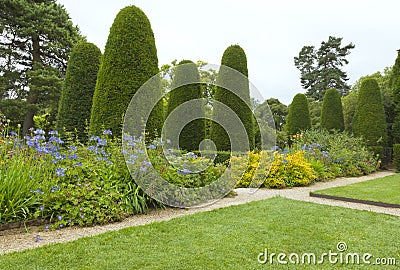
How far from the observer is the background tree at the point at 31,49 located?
1436 cm

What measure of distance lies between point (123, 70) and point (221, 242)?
4.70 m

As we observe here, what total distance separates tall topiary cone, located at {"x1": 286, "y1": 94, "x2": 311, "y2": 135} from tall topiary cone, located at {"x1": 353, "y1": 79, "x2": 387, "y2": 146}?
86.3 inches

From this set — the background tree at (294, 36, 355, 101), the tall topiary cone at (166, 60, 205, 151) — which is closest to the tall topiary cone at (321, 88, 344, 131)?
the tall topiary cone at (166, 60, 205, 151)

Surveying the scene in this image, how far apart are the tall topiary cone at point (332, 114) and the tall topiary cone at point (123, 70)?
29.8ft

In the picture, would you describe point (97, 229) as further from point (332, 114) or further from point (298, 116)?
point (332, 114)

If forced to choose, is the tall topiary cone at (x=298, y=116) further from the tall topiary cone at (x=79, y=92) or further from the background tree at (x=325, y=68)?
the background tree at (x=325, y=68)

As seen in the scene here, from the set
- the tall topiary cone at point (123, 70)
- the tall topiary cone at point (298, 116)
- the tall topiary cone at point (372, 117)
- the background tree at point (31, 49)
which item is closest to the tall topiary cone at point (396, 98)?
the tall topiary cone at point (372, 117)

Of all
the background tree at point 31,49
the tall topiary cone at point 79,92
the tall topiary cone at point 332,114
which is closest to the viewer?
the tall topiary cone at point 79,92

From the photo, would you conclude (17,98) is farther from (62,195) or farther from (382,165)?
(382,165)

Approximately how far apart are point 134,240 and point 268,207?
222 centimetres

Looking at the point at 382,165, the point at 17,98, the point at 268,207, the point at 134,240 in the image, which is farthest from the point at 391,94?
the point at 17,98

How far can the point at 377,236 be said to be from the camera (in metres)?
3.05

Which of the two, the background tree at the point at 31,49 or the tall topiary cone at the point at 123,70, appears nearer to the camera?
the tall topiary cone at the point at 123,70

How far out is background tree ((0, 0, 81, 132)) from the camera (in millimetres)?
14359
